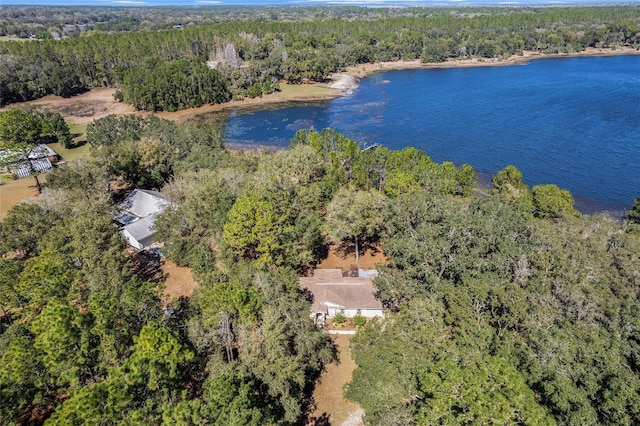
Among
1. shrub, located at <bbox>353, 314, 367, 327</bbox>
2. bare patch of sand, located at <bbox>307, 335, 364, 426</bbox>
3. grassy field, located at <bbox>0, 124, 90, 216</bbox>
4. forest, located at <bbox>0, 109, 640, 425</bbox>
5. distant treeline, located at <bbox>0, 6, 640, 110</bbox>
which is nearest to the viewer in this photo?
forest, located at <bbox>0, 109, 640, 425</bbox>

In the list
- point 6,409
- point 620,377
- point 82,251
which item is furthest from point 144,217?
point 620,377

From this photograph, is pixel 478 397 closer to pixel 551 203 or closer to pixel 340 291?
pixel 340 291

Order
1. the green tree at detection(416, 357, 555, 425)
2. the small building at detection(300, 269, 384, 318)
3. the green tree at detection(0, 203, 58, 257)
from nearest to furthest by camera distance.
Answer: the green tree at detection(416, 357, 555, 425) < the small building at detection(300, 269, 384, 318) < the green tree at detection(0, 203, 58, 257)

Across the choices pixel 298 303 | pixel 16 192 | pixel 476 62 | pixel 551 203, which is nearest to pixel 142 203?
pixel 16 192

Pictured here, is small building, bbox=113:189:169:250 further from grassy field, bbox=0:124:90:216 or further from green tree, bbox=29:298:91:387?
green tree, bbox=29:298:91:387

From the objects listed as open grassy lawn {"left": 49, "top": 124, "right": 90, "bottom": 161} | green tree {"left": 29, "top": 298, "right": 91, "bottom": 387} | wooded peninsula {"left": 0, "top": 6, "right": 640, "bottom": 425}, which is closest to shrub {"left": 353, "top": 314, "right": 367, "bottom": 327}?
wooded peninsula {"left": 0, "top": 6, "right": 640, "bottom": 425}

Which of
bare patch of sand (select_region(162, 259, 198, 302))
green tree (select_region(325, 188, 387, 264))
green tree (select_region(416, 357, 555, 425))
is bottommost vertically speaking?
bare patch of sand (select_region(162, 259, 198, 302))

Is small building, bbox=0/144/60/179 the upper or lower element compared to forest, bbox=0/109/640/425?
lower
